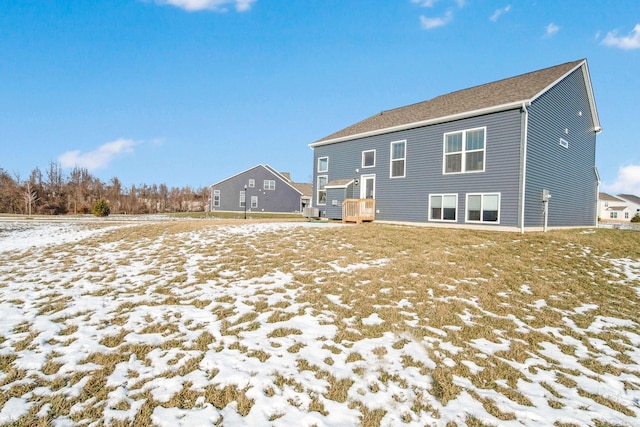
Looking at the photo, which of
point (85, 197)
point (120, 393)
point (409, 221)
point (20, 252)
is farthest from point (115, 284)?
point (85, 197)

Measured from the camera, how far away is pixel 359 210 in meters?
18.5

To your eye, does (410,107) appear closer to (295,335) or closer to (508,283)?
(508,283)

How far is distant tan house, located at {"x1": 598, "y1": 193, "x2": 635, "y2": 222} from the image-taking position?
55031 millimetres

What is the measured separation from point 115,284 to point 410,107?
18939 mm

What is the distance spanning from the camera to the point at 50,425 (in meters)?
3.01

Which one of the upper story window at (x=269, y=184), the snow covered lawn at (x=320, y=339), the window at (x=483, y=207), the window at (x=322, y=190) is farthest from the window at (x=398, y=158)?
the upper story window at (x=269, y=184)

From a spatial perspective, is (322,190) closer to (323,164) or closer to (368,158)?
(323,164)

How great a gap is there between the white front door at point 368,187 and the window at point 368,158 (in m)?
0.69

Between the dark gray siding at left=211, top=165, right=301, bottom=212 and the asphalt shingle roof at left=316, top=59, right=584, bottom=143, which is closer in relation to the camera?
the asphalt shingle roof at left=316, top=59, right=584, bottom=143

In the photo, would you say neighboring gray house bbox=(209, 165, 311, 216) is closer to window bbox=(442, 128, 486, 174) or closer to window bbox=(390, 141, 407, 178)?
window bbox=(390, 141, 407, 178)

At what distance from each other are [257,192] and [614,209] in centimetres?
6160

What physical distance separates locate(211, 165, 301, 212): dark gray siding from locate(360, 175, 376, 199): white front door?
2858 cm

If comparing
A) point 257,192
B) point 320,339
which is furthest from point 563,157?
point 257,192

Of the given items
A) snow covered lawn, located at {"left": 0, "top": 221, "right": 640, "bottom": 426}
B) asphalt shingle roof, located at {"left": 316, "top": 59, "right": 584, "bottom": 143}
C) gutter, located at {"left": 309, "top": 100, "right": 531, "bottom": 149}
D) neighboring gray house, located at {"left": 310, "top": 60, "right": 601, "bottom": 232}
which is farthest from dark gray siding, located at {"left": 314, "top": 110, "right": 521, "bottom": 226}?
snow covered lawn, located at {"left": 0, "top": 221, "right": 640, "bottom": 426}
